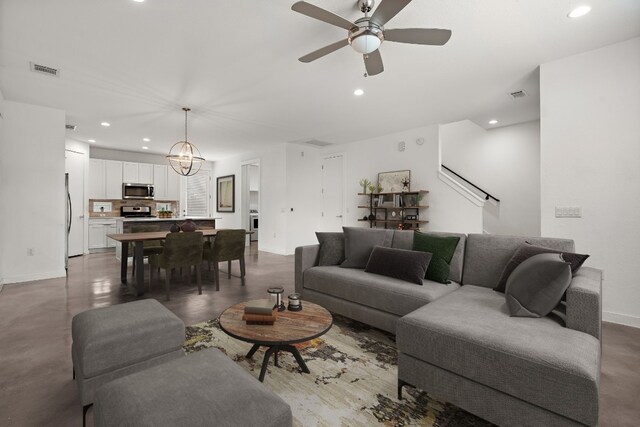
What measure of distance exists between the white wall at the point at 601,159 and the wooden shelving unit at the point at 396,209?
8.31 ft

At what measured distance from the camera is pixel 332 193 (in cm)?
738

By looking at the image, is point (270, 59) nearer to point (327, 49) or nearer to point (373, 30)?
point (327, 49)

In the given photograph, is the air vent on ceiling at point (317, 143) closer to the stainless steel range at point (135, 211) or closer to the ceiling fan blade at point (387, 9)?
the ceiling fan blade at point (387, 9)

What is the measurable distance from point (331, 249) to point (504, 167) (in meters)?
4.83

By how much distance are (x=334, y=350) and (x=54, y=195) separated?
5.20 meters

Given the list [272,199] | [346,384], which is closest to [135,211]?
[272,199]

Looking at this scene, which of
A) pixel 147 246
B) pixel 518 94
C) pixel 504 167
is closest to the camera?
pixel 518 94

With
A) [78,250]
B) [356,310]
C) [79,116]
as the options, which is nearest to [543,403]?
[356,310]

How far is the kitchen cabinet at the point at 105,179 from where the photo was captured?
7285 mm

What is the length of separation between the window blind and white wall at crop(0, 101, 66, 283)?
4645mm

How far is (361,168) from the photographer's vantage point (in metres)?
6.81

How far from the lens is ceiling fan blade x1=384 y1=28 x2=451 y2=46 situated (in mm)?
2066

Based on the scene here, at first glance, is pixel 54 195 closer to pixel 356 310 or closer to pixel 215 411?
pixel 356 310

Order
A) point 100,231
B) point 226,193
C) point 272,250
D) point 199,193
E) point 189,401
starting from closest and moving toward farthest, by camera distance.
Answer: point 189,401 < point 100,231 < point 272,250 < point 226,193 < point 199,193
